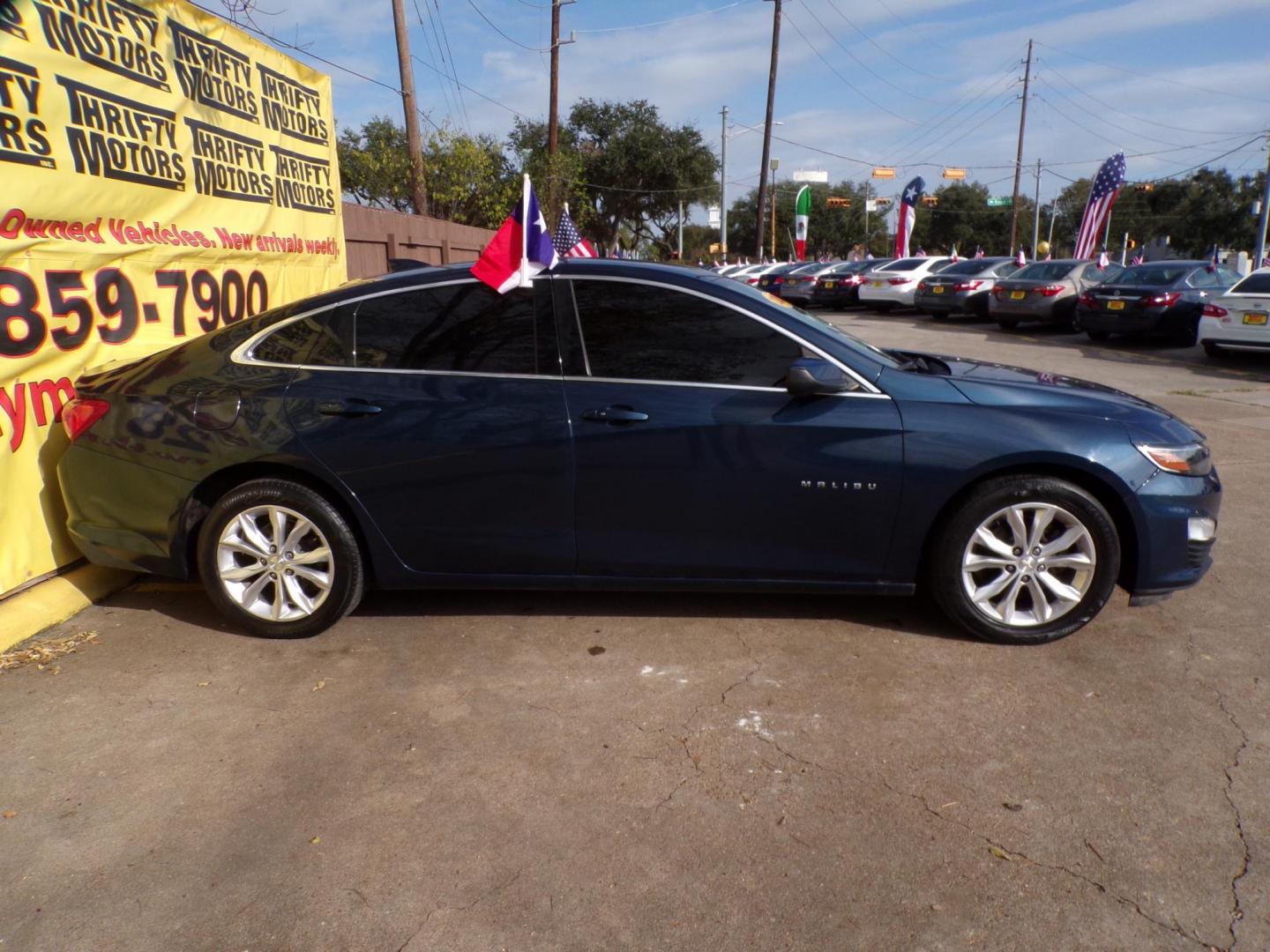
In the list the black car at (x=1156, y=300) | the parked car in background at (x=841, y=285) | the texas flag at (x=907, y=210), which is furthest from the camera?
the texas flag at (x=907, y=210)

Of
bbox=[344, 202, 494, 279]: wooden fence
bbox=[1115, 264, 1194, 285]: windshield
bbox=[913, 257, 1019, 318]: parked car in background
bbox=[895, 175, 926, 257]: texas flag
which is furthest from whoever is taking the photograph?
bbox=[895, 175, 926, 257]: texas flag

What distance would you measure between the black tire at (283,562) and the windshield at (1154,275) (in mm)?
16769

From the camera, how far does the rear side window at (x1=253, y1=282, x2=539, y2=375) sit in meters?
3.89

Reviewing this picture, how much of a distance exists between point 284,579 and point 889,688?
8.27 ft

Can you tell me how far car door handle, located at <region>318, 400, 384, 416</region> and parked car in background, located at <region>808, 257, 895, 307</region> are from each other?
22.7 m

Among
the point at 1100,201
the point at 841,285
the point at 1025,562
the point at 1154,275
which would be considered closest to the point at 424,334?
the point at 1025,562

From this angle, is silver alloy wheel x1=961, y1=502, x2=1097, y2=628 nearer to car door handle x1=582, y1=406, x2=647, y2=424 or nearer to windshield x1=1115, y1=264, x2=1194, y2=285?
car door handle x1=582, y1=406, x2=647, y2=424

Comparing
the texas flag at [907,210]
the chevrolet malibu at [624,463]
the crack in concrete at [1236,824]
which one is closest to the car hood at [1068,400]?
the chevrolet malibu at [624,463]

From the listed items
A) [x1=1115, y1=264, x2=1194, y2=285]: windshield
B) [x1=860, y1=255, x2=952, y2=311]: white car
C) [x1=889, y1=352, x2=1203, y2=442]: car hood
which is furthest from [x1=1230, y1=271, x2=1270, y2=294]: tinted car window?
[x1=889, y1=352, x2=1203, y2=442]: car hood

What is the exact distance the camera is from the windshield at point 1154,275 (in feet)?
54.0

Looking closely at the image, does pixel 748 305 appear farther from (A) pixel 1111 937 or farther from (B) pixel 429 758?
(A) pixel 1111 937

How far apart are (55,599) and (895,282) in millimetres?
22360

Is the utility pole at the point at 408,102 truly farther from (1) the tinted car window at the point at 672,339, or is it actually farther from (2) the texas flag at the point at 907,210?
(2) the texas flag at the point at 907,210

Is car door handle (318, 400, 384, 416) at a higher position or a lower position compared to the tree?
lower
